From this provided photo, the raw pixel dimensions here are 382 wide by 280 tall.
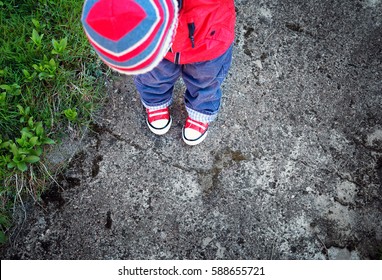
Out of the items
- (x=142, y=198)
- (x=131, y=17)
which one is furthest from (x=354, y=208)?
(x=131, y=17)

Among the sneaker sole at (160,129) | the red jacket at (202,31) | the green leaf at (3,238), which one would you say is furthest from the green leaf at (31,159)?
the red jacket at (202,31)

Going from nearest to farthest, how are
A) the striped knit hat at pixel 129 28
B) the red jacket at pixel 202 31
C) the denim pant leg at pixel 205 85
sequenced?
the striped knit hat at pixel 129 28 → the red jacket at pixel 202 31 → the denim pant leg at pixel 205 85

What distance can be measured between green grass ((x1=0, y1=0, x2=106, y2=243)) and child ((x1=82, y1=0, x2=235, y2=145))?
1.24 feet

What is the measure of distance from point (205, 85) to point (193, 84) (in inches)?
2.2

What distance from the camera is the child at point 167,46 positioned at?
3.28 ft

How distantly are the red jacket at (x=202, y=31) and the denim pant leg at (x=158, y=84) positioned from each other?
0.09 m

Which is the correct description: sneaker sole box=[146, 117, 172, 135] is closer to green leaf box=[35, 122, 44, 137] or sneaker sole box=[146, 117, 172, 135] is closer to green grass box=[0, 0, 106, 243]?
green grass box=[0, 0, 106, 243]

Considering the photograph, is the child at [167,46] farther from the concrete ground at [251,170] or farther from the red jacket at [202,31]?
the concrete ground at [251,170]

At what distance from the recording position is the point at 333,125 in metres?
1.92

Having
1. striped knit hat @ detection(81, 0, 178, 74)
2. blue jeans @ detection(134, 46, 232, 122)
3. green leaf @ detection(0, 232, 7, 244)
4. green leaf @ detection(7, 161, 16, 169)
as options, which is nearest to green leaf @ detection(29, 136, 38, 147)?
green leaf @ detection(7, 161, 16, 169)

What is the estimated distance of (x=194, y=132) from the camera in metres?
1.84

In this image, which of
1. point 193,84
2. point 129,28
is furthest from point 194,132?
point 129,28

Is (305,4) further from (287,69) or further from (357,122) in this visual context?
(357,122)

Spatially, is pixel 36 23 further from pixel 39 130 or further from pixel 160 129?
pixel 160 129
